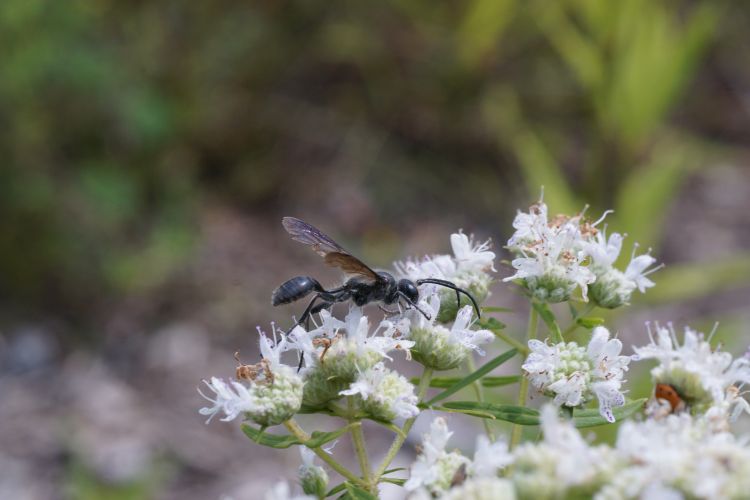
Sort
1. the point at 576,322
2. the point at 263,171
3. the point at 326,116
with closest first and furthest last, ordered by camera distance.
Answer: the point at 576,322 < the point at 263,171 < the point at 326,116

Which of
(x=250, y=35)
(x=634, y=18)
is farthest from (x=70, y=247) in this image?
(x=634, y=18)

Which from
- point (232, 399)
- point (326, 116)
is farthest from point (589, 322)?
point (326, 116)

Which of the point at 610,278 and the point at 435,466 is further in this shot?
the point at 610,278

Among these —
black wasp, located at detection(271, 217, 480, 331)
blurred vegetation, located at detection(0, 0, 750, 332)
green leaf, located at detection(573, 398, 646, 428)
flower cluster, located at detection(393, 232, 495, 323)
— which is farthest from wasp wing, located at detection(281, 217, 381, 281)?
blurred vegetation, located at detection(0, 0, 750, 332)

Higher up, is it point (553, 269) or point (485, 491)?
point (553, 269)

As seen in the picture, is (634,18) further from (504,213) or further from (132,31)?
(132,31)

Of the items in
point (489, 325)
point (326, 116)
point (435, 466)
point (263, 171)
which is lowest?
point (435, 466)

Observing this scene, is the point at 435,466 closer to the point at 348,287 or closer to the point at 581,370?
the point at 581,370

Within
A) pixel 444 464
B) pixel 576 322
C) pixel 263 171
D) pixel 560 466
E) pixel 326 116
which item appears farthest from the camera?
pixel 326 116
